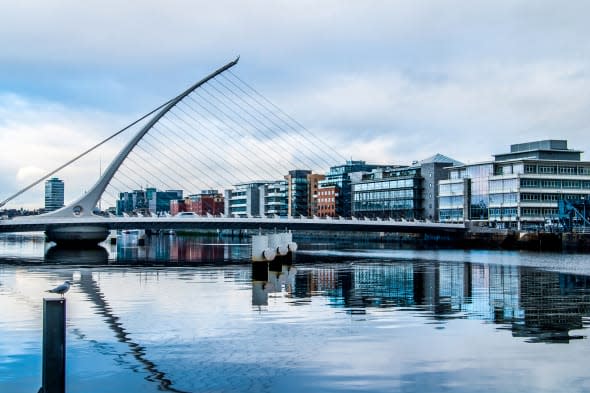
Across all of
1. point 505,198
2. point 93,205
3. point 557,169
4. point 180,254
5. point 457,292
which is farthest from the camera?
point 557,169

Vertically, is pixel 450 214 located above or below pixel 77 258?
above

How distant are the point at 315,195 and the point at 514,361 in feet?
571

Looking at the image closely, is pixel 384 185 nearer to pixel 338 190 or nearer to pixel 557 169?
pixel 338 190

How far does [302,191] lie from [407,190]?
50.8m

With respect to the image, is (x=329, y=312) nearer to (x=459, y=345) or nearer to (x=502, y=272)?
(x=459, y=345)

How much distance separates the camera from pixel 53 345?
10.9 metres

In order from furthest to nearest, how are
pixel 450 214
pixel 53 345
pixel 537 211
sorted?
pixel 450 214 → pixel 537 211 → pixel 53 345

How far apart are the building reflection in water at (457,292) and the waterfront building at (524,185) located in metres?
70.5

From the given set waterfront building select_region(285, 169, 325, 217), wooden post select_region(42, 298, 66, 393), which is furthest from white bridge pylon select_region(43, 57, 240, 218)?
waterfront building select_region(285, 169, 325, 217)

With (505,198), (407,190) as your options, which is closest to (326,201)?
(407,190)

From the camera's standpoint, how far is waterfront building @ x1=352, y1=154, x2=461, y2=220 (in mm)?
143375

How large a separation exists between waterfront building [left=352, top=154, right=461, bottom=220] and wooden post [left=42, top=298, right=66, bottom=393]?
13127 centimetres

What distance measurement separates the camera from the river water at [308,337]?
13992 mm

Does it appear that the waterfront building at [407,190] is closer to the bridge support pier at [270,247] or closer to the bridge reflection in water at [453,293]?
the bridge support pier at [270,247]
